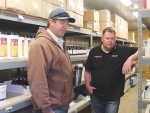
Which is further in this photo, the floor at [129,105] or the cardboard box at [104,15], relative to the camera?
the floor at [129,105]

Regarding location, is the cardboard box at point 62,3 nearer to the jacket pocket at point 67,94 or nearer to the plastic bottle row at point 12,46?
the plastic bottle row at point 12,46

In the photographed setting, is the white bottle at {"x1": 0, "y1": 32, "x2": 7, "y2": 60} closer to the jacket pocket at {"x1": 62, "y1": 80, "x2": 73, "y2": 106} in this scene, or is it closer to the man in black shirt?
the jacket pocket at {"x1": 62, "y1": 80, "x2": 73, "y2": 106}

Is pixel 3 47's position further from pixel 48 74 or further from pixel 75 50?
pixel 75 50

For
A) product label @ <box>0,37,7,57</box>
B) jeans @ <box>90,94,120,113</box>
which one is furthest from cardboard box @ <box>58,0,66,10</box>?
jeans @ <box>90,94,120,113</box>

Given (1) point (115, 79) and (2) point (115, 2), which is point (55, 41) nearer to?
(1) point (115, 79)

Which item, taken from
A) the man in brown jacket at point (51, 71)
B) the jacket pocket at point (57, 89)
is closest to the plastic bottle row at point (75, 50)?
the man in brown jacket at point (51, 71)

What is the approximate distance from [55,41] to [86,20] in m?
2.10

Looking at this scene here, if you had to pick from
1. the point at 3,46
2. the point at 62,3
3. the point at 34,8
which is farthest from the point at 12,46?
the point at 62,3

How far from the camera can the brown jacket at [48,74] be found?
4.87ft

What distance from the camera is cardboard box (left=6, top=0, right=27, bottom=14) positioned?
1.57 m

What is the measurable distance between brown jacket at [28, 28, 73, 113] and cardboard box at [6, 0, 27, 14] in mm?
268

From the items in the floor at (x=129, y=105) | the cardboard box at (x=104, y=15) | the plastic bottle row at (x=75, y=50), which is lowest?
the floor at (x=129, y=105)

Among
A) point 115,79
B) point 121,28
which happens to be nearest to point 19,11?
point 115,79

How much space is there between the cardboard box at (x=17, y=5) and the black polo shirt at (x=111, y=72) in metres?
1.21
